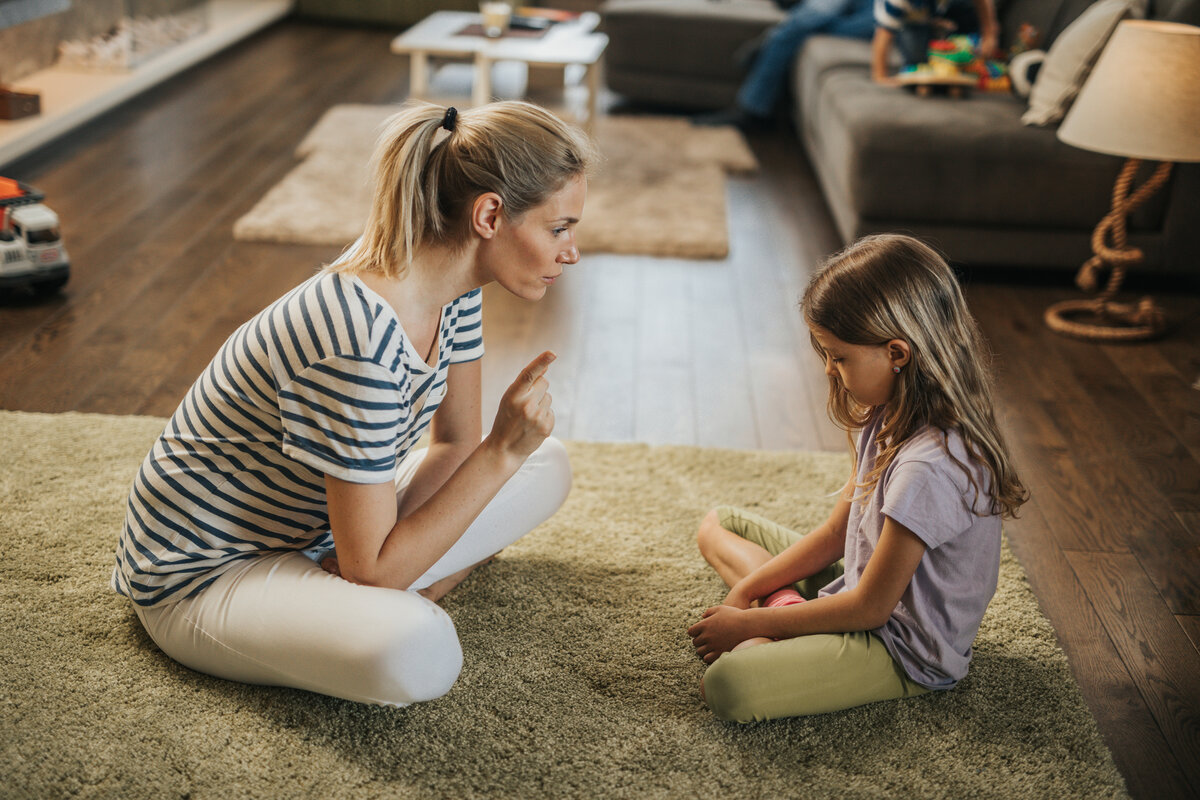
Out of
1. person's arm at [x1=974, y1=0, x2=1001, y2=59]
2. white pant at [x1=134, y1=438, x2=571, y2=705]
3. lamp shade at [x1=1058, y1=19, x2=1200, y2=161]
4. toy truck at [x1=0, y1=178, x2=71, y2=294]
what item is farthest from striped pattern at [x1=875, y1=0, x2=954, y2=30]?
white pant at [x1=134, y1=438, x2=571, y2=705]

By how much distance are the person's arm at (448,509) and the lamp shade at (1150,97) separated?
1.84 meters

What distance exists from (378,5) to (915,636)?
6.29 m

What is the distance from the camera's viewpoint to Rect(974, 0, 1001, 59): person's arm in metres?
3.90

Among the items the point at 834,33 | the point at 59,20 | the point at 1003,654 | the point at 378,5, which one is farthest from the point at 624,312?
the point at 378,5

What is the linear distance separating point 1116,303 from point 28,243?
2865 mm

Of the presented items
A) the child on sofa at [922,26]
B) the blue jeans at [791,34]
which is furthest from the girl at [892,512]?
the blue jeans at [791,34]

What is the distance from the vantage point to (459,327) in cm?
154

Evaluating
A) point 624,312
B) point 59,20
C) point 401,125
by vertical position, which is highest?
point 401,125

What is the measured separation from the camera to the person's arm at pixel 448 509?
4.35 feet

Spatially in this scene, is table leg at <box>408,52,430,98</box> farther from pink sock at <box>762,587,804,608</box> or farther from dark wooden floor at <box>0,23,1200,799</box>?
pink sock at <box>762,587,804,608</box>

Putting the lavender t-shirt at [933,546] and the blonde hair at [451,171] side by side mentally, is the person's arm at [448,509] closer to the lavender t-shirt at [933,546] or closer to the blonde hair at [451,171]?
the blonde hair at [451,171]

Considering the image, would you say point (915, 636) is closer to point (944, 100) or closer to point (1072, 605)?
point (1072, 605)

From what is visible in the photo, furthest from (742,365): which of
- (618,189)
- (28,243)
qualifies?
(28,243)

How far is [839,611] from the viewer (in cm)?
140
